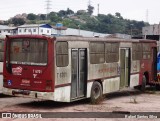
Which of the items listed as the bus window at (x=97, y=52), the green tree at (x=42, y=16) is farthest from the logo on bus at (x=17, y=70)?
the green tree at (x=42, y=16)

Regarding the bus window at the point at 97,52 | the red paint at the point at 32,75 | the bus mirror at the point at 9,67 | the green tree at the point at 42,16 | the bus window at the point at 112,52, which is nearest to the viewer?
the red paint at the point at 32,75

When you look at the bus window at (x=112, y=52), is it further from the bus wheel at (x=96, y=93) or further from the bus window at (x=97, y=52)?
the bus wheel at (x=96, y=93)

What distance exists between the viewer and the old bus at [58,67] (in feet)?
42.0

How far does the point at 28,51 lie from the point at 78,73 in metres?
2.15

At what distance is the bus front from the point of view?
12.8 metres

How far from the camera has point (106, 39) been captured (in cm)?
1648

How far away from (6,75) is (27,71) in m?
1.01

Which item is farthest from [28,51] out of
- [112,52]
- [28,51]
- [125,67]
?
[125,67]

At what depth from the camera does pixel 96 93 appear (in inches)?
615

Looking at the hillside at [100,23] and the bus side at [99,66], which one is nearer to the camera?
the bus side at [99,66]

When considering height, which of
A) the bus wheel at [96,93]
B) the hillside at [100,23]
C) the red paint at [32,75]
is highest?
the hillside at [100,23]

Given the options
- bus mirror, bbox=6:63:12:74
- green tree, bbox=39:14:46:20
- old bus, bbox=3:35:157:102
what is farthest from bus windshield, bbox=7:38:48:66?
green tree, bbox=39:14:46:20

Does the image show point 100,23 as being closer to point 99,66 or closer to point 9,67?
point 99,66

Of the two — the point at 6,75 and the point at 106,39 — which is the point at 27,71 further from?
the point at 106,39
